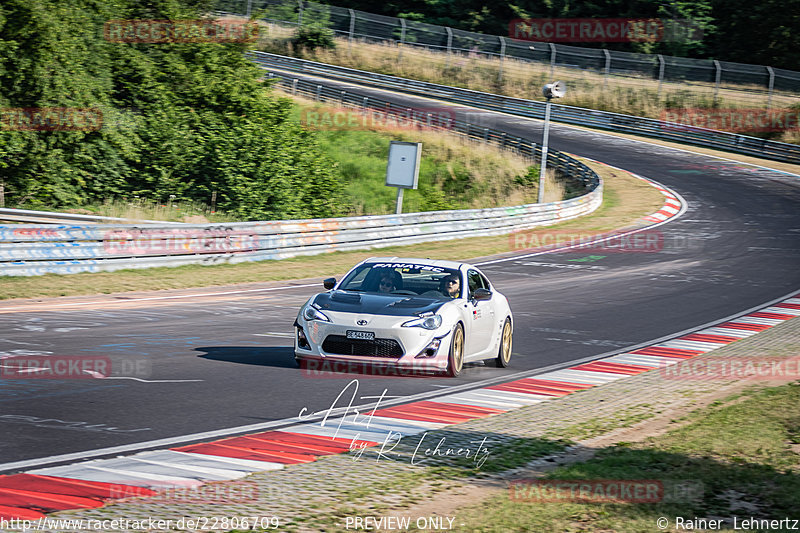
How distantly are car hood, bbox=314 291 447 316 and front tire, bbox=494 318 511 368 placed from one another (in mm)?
1455

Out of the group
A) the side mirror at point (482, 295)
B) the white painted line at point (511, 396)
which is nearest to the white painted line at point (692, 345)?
the side mirror at point (482, 295)

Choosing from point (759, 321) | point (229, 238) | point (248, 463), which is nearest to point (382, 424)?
point (248, 463)

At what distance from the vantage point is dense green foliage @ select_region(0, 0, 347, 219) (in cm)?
2608

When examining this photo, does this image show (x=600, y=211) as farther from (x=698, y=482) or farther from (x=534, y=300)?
(x=698, y=482)

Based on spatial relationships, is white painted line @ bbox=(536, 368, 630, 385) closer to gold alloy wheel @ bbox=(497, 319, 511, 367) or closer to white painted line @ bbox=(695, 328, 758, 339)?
gold alloy wheel @ bbox=(497, 319, 511, 367)

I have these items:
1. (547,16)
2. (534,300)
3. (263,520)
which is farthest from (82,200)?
(547,16)

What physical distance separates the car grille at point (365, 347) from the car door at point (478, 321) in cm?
130

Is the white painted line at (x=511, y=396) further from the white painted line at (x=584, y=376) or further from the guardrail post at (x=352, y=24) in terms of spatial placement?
the guardrail post at (x=352, y=24)

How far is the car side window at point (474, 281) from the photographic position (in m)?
12.2

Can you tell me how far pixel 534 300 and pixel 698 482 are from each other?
12.4 meters

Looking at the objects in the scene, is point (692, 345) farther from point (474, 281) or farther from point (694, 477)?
point (694, 477)

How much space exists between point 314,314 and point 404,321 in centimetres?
103

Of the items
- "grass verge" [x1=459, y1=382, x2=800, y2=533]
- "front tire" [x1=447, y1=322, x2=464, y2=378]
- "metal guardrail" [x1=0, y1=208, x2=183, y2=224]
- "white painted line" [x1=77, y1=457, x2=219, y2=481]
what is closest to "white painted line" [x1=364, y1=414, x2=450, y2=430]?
"grass verge" [x1=459, y1=382, x2=800, y2=533]

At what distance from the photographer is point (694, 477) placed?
22.3 ft
